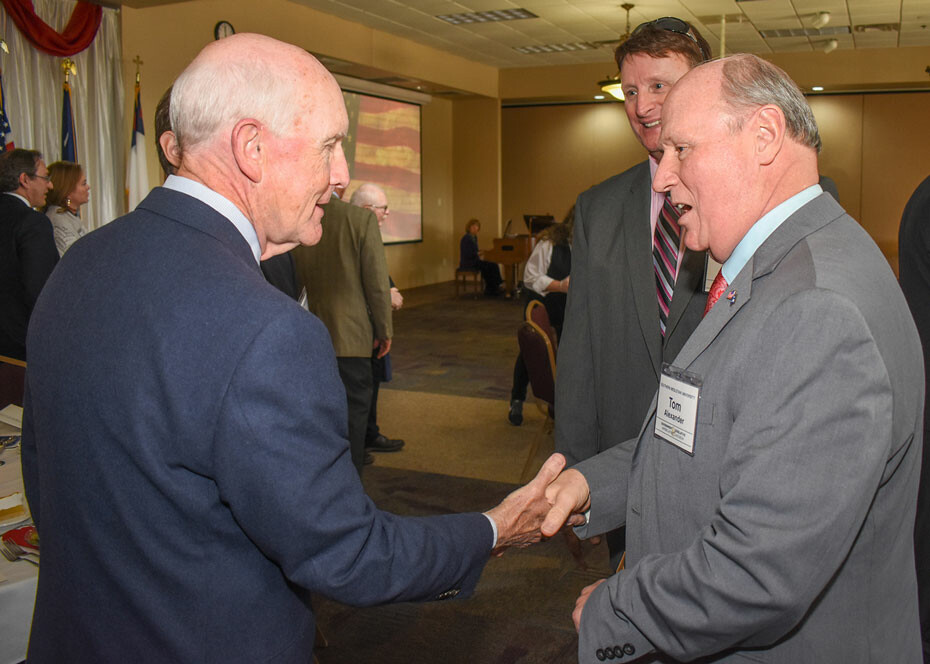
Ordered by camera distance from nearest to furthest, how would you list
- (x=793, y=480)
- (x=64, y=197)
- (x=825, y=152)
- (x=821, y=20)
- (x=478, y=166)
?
(x=793, y=480) → (x=64, y=197) → (x=821, y=20) → (x=825, y=152) → (x=478, y=166)

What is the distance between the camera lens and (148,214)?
1095mm

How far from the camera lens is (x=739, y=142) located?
1.11m

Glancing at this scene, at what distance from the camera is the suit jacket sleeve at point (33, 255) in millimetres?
4168

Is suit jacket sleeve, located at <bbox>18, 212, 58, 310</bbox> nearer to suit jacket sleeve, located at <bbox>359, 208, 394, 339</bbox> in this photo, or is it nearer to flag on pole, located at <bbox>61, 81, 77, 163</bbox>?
suit jacket sleeve, located at <bbox>359, 208, 394, 339</bbox>

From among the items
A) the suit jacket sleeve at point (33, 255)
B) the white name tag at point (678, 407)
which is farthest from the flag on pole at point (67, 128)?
the white name tag at point (678, 407)

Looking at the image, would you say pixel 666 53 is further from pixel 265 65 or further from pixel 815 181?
pixel 265 65

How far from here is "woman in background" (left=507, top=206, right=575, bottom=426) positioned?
18.4ft

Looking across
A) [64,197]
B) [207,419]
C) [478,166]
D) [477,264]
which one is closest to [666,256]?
[207,419]

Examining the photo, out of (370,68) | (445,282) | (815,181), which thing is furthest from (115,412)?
(445,282)

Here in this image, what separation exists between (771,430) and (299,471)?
1.94 feet

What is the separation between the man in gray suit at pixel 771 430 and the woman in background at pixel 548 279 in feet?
14.2

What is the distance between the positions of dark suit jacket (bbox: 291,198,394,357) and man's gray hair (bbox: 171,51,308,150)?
Result: 3.03 m

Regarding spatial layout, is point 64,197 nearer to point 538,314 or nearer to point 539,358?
point 538,314

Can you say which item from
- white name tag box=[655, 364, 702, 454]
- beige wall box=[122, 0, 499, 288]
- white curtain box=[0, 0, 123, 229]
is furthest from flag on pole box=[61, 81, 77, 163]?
white name tag box=[655, 364, 702, 454]
